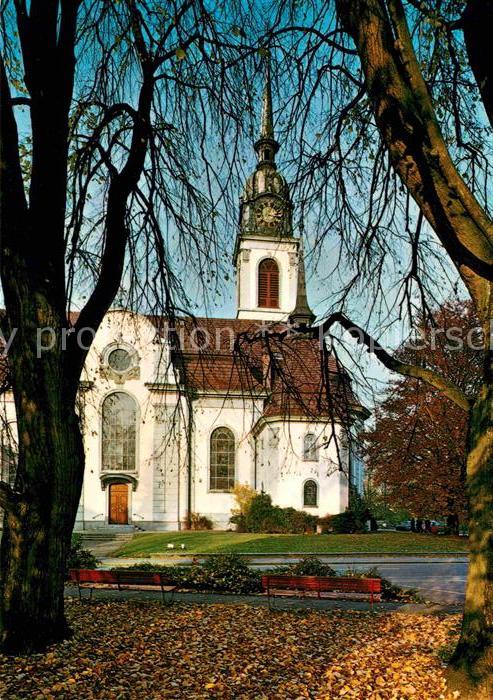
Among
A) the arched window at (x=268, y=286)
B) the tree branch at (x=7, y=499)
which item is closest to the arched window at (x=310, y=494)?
the arched window at (x=268, y=286)

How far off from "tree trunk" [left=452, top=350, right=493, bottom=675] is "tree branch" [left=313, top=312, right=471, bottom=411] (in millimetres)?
425

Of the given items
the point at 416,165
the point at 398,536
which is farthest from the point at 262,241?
the point at 416,165

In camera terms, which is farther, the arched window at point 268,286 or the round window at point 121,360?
the arched window at point 268,286

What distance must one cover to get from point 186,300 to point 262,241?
37.6m

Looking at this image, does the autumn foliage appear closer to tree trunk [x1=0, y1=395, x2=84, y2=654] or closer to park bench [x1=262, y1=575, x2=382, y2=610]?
park bench [x1=262, y1=575, x2=382, y2=610]

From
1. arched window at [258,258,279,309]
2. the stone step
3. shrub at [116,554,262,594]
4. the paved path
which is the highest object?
arched window at [258,258,279,309]

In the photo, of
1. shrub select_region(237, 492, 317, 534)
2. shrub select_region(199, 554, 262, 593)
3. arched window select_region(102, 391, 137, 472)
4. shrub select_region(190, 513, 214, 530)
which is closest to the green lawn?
shrub select_region(237, 492, 317, 534)

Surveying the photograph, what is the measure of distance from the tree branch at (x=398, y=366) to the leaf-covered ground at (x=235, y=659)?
123 inches

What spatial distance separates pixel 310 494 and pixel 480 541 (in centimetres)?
2708

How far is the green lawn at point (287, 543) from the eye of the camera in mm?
24859

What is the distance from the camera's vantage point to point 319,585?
12.1 metres

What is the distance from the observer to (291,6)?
771cm

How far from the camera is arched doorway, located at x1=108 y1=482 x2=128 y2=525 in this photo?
34312mm

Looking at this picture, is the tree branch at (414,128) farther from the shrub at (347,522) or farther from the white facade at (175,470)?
the shrub at (347,522)
